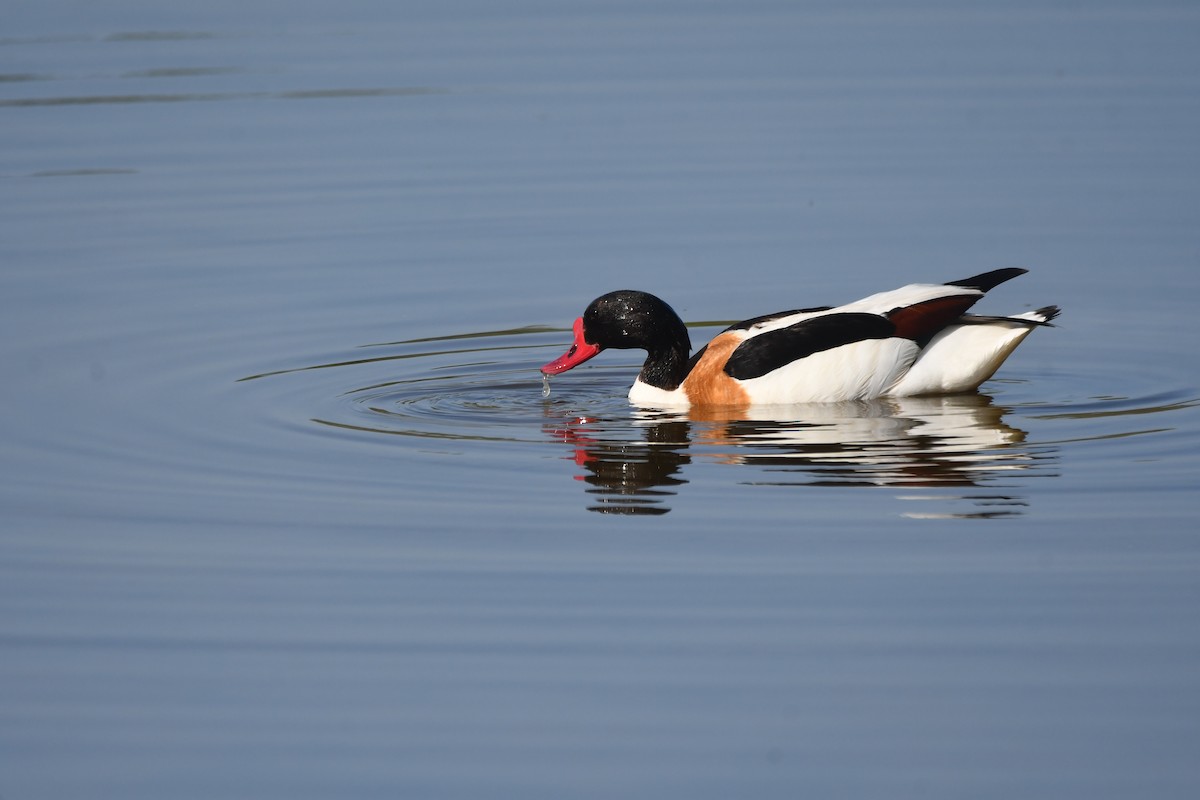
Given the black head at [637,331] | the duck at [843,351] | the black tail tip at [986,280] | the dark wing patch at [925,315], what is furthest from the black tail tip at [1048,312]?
the black head at [637,331]

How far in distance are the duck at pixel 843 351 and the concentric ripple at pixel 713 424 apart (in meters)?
0.13

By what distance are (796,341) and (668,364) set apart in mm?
943

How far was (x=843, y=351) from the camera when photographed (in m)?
11.3

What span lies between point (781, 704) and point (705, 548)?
5.93 ft

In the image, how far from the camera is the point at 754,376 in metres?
11.3

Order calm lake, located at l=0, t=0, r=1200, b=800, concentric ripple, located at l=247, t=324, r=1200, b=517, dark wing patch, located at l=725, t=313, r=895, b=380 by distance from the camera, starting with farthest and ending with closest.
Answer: dark wing patch, located at l=725, t=313, r=895, b=380
concentric ripple, located at l=247, t=324, r=1200, b=517
calm lake, located at l=0, t=0, r=1200, b=800

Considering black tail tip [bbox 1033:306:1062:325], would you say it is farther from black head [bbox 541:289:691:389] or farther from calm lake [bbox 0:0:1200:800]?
black head [bbox 541:289:691:389]

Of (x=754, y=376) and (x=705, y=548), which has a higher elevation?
(x=754, y=376)

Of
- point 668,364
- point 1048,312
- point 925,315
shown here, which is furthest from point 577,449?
point 1048,312

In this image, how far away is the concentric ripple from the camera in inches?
379

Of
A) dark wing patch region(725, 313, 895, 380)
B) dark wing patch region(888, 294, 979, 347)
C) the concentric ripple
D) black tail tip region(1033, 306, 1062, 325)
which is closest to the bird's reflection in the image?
the concentric ripple

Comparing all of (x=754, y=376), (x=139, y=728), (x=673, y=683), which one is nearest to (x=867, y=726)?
(x=673, y=683)

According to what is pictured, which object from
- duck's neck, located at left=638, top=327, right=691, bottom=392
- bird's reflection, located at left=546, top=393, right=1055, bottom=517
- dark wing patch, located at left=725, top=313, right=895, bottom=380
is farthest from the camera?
duck's neck, located at left=638, top=327, right=691, bottom=392

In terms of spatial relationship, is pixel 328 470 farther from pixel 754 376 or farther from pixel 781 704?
pixel 781 704
